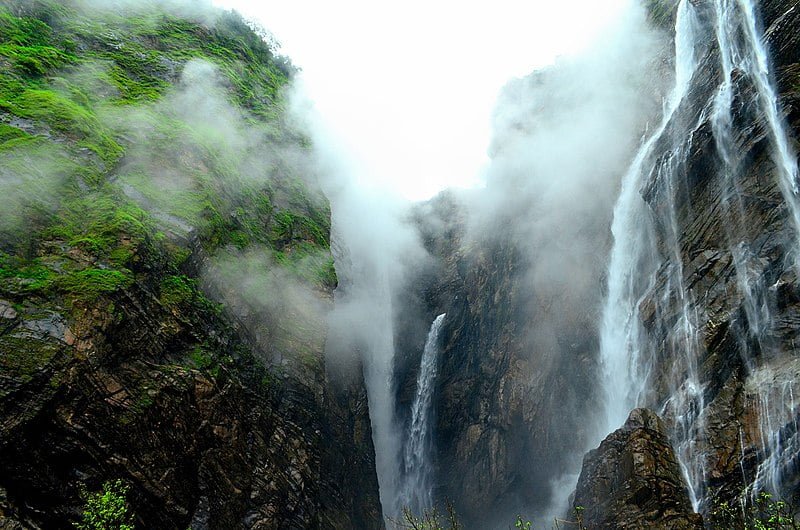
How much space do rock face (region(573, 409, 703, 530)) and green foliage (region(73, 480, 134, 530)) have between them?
52.2 feet

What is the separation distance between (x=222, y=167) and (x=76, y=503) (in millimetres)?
14425

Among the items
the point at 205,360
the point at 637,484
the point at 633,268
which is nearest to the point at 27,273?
the point at 205,360

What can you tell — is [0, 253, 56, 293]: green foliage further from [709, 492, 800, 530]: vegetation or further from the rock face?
[709, 492, 800, 530]: vegetation

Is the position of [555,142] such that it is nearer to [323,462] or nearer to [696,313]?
[696,313]

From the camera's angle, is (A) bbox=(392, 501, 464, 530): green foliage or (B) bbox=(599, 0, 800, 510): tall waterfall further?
(B) bbox=(599, 0, 800, 510): tall waterfall

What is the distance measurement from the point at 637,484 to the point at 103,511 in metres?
17.0

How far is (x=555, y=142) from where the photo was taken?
40969mm

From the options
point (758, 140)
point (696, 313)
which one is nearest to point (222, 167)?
point (696, 313)

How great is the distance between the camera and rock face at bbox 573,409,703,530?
15938 mm

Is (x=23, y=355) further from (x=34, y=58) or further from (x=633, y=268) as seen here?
(x=633, y=268)

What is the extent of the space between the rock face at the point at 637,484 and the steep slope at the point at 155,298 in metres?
10.5

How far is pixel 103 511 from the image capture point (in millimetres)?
10297

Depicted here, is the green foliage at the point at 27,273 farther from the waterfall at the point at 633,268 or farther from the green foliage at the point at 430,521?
the waterfall at the point at 633,268

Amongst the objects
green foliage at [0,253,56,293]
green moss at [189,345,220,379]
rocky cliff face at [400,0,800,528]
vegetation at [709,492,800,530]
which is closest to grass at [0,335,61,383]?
green foliage at [0,253,56,293]
